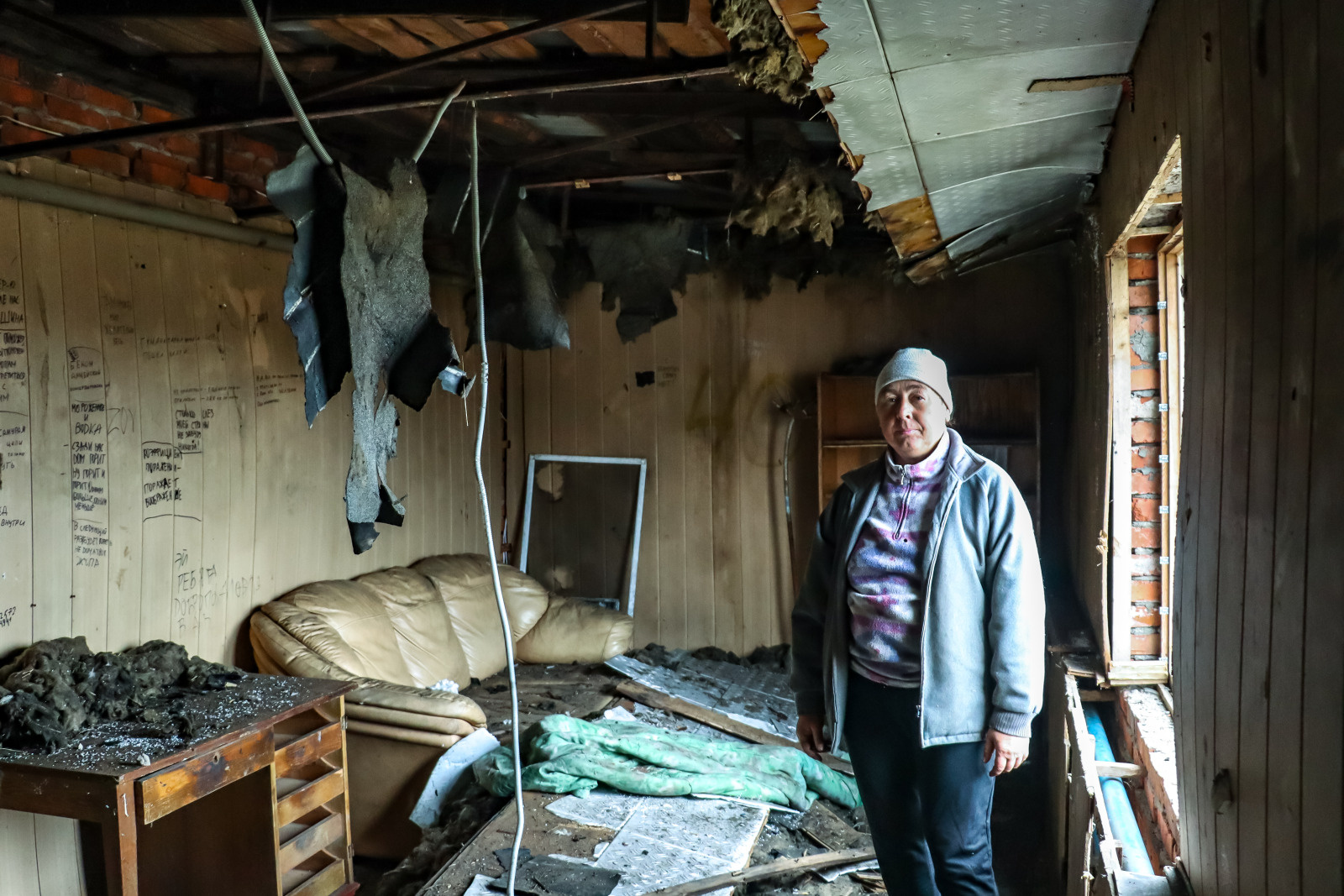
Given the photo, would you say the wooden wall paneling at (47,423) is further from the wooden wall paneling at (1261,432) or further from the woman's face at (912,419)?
the wooden wall paneling at (1261,432)

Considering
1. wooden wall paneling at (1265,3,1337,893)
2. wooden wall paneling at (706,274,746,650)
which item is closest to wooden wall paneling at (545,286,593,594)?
wooden wall paneling at (706,274,746,650)

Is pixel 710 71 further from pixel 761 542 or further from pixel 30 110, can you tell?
pixel 761 542

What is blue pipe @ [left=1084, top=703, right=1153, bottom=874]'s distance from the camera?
6.88 feet

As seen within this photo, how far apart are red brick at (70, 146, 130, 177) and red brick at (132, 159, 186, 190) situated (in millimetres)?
52

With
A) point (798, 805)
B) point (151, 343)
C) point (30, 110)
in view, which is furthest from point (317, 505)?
point (798, 805)

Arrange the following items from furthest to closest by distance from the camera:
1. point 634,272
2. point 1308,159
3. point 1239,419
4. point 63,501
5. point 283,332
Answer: point 634,272 < point 283,332 < point 63,501 < point 1239,419 < point 1308,159

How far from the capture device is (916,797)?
6.81 feet

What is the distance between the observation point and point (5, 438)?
2805 mm

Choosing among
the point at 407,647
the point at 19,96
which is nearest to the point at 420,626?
the point at 407,647

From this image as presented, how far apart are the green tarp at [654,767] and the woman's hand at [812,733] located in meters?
1.13

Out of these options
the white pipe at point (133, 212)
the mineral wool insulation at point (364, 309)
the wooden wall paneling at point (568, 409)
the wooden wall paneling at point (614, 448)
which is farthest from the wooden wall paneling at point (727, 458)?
the mineral wool insulation at point (364, 309)

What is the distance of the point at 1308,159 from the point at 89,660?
3.10 meters

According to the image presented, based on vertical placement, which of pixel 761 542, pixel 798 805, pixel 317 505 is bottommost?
pixel 798 805

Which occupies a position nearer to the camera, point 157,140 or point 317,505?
point 157,140
